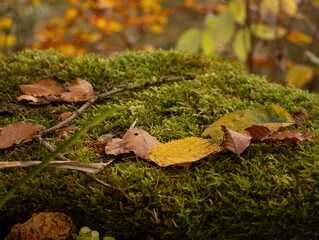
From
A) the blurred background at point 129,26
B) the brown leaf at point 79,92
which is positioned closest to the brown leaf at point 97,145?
the brown leaf at point 79,92

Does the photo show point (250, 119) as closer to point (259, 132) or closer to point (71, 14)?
point (259, 132)

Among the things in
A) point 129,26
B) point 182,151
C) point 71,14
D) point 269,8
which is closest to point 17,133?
point 182,151

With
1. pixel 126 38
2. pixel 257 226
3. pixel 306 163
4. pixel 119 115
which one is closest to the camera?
pixel 257 226

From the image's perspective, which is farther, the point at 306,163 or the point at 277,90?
the point at 277,90

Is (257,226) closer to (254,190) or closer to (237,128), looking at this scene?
(254,190)

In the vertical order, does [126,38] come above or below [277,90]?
below

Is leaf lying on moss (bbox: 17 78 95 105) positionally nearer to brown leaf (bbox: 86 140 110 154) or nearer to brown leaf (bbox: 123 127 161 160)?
brown leaf (bbox: 86 140 110 154)

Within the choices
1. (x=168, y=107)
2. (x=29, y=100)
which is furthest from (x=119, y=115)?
(x=29, y=100)

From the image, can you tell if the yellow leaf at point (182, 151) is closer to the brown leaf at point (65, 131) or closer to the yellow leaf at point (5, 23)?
the brown leaf at point (65, 131)

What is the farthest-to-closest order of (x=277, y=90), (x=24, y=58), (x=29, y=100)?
(x=24, y=58)
(x=277, y=90)
(x=29, y=100)

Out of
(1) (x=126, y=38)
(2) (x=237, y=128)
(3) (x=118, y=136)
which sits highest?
(2) (x=237, y=128)
